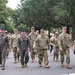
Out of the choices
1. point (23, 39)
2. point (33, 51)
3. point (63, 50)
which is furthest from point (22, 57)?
point (33, 51)

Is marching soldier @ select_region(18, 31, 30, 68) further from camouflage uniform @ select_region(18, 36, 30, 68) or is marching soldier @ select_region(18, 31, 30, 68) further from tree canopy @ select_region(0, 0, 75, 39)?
tree canopy @ select_region(0, 0, 75, 39)

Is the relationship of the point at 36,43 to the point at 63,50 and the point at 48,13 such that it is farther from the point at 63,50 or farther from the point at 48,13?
the point at 48,13

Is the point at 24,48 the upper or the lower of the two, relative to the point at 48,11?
lower

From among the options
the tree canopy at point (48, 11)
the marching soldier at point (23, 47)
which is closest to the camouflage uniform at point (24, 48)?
the marching soldier at point (23, 47)

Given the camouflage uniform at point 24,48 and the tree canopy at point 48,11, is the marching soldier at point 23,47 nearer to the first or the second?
the camouflage uniform at point 24,48

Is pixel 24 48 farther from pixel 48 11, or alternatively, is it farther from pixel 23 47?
pixel 48 11

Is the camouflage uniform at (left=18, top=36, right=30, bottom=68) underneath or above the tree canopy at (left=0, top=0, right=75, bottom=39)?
underneath

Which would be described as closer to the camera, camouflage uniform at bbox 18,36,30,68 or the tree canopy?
camouflage uniform at bbox 18,36,30,68

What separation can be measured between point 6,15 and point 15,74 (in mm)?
63565

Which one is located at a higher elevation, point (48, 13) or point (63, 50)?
point (48, 13)

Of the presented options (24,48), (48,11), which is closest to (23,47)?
(24,48)

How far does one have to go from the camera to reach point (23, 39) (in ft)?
53.7

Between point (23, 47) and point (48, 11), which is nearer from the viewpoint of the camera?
point (23, 47)

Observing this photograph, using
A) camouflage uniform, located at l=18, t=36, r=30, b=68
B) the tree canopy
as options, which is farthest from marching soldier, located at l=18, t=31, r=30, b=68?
the tree canopy
